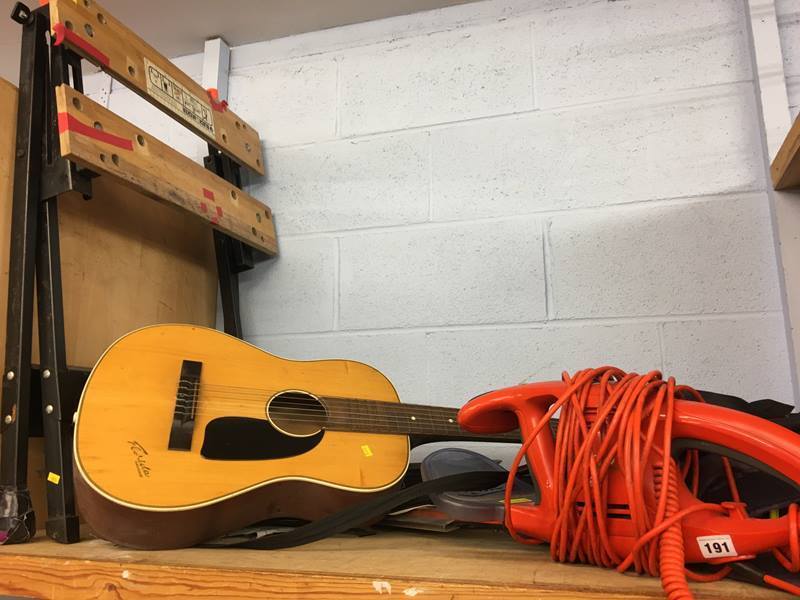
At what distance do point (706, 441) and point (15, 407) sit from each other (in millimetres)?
765

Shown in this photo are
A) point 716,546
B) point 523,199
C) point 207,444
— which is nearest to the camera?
point 716,546

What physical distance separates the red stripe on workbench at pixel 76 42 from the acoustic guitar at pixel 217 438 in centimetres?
42

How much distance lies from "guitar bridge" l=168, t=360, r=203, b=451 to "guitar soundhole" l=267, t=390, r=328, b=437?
0.10 m

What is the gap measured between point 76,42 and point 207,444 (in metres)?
0.58

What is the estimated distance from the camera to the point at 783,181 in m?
0.98

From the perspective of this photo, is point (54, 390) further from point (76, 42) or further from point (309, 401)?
point (76, 42)

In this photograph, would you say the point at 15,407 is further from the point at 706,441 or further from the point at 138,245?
the point at 706,441

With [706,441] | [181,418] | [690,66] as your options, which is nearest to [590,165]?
[690,66]

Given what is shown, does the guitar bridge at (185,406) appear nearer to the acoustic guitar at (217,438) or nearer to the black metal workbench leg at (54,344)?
the acoustic guitar at (217,438)

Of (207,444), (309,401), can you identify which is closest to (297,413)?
(309,401)

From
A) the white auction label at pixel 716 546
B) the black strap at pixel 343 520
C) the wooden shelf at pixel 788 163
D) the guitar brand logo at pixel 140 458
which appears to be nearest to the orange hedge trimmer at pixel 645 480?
the white auction label at pixel 716 546

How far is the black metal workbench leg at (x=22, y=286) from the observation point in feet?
2.35

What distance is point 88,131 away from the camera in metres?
0.80

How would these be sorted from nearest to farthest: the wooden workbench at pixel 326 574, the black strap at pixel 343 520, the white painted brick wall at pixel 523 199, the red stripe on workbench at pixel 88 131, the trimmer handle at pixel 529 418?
1. the wooden workbench at pixel 326 574
2. the trimmer handle at pixel 529 418
3. the black strap at pixel 343 520
4. the red stripe on workbench at pixel 88 131
5. the white painted brick wall at pixel 523 199
